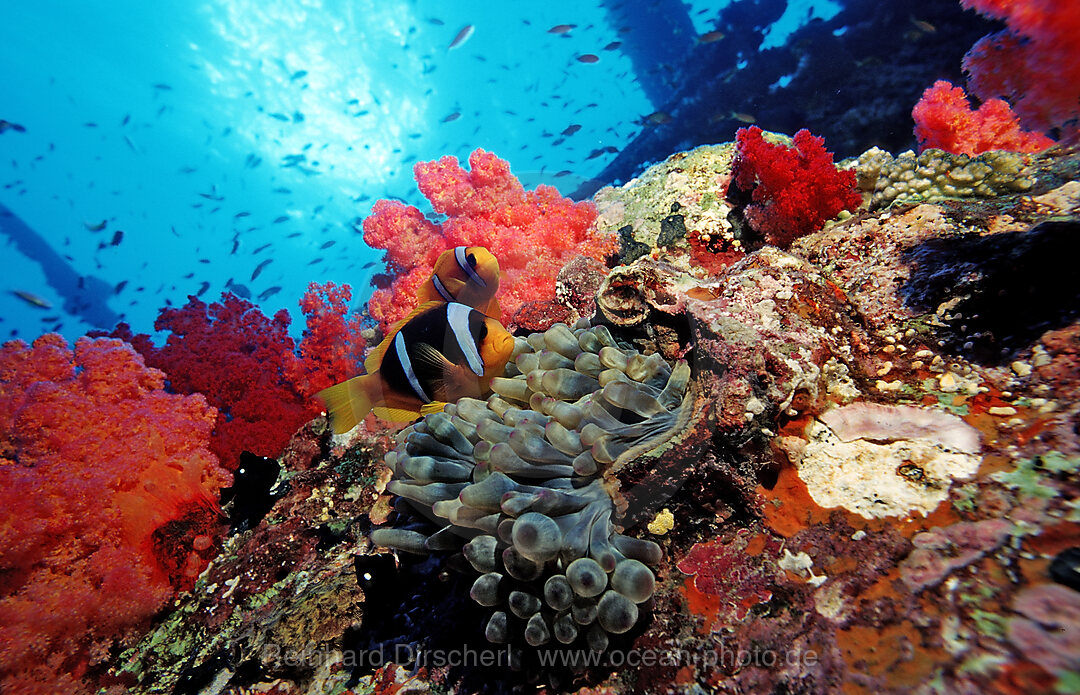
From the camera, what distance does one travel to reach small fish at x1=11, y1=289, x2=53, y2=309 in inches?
420

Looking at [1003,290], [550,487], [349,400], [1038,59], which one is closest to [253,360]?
[349,400]

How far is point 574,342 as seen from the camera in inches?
86.8

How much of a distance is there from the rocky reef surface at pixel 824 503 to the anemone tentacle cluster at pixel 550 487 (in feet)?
0.11

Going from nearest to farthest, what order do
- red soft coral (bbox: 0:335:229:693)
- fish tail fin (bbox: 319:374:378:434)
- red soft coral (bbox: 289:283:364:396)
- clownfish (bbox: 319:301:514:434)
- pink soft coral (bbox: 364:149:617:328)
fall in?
clownfish (bbox: 319:301:514:434), fish tail fin (bbox: 319:374:378:434), red soft coral (bbox: 0:335:229:693), pink soft coral (bbox: 364:149:617:328), red soft coral (bbox: 289:283:364:396)

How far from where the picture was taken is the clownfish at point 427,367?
243 centimetres

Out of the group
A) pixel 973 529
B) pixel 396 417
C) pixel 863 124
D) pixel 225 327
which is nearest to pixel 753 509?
pixel 973 529

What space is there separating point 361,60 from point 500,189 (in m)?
39.8

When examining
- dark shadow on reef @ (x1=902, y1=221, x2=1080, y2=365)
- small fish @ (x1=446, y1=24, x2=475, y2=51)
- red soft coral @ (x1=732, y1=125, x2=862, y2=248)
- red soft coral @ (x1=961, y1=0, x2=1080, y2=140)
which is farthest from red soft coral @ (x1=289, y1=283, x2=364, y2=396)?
small fish @ (x1=446, y1=24, x2=475, y2=51)

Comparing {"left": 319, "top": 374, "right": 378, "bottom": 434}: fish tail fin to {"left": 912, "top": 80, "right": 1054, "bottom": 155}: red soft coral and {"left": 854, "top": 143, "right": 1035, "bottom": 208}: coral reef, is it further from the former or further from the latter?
{"left": 912, "top": 80, "right": 1054, "bottom": 155}: red soft coral

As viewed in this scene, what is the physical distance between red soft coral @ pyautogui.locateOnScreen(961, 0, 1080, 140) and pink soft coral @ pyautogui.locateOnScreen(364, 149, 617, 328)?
278 cm

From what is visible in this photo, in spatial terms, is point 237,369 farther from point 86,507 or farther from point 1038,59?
point 1038,59

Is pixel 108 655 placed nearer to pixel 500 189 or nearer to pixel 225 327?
pixel 225 327

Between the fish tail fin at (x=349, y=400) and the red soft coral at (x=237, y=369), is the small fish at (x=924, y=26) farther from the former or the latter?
the red soft coral at (x=237, y=369)

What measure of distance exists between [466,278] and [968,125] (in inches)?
179
